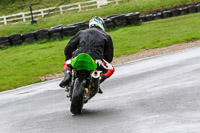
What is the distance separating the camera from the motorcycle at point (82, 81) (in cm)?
685

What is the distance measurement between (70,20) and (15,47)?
10.1m

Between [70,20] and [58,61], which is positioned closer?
[58,61]

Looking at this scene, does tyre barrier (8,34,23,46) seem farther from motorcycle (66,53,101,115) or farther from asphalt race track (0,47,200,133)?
motorcycle (66,53,101,115)

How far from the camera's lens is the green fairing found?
684 cm

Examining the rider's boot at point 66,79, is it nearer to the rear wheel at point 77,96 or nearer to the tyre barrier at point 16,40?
the rear wheel at point 77,96

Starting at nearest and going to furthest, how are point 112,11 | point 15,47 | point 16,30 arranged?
point 15,47, point 16,30, point 112,11

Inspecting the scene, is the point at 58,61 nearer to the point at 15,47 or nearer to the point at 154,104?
the point at 15,47

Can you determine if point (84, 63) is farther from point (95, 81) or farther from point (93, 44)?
point (93, 44)

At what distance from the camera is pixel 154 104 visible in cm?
694

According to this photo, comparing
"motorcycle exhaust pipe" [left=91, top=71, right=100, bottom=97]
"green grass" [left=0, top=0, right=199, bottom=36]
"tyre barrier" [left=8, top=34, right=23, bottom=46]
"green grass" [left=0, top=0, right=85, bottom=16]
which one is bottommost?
"green grass" [left=0, top=0, right=85, bottom=16]

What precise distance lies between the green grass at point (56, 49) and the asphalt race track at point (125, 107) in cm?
382

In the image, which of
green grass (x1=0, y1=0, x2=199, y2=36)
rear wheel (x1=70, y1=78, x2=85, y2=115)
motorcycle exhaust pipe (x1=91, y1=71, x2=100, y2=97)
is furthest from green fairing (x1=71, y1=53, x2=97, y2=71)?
green grass (x1=0, y1=0, x2=199, y2=36)

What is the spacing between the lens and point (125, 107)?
7.14m

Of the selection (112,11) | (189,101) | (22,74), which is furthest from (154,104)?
(112,11)
